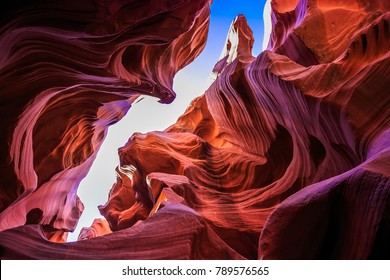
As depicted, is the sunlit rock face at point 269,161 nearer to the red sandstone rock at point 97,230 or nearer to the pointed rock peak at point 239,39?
the pointed rock peak at point 239,39

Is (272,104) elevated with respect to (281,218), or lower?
elevated

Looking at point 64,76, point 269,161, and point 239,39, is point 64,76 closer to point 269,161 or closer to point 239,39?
point 269,161

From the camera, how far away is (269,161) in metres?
6.98

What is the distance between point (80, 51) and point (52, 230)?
564 cm

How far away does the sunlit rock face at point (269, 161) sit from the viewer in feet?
8.54

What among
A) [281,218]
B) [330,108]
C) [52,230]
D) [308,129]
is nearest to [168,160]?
[52,230]

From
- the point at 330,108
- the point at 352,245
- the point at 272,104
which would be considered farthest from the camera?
the point at 272,104

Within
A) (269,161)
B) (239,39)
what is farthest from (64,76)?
(239,39)

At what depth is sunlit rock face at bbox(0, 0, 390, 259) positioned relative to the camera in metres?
2.60

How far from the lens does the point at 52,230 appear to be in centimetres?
830

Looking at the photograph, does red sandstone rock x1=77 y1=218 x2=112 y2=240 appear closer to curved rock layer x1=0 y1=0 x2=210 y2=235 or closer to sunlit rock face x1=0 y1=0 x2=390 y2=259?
sunlit rock face x1=0 y1=0 x2=390 y2=259
